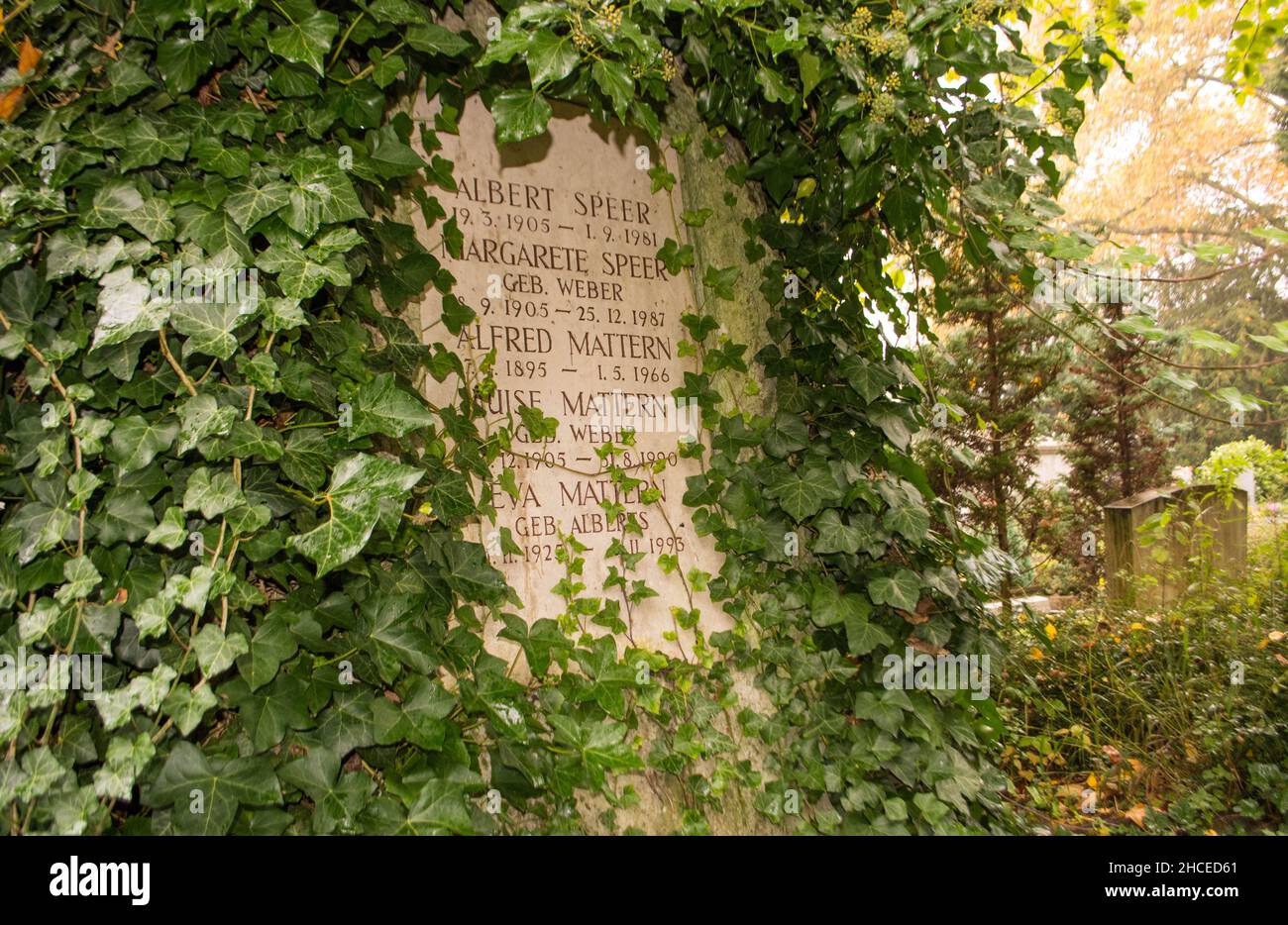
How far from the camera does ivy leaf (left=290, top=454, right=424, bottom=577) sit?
4.56 ft

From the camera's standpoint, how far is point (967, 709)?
106 inches

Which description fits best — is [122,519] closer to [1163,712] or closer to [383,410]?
[383,410]

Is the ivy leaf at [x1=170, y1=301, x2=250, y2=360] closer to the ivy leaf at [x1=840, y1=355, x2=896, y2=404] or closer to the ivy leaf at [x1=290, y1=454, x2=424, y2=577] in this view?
the ivy leaf at [x1=290, y1=454, x2=424, y2=577]

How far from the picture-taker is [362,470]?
4.81ft

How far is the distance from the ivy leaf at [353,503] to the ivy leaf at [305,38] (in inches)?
33.0

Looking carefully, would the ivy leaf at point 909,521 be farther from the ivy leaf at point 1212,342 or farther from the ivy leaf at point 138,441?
the ivy leaf at point 138,441

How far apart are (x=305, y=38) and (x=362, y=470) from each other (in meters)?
0.92

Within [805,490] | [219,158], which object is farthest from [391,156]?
[805,490]

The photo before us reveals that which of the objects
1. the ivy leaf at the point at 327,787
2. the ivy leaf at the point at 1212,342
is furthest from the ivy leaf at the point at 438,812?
the ivy leaf at the point at 1212,342

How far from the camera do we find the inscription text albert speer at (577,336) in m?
2.39

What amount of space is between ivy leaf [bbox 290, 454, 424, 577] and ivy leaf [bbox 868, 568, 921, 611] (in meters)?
1.63

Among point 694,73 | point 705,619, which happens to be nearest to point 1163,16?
point 694,73

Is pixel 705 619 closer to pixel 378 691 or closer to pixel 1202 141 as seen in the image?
pixel 378 691
